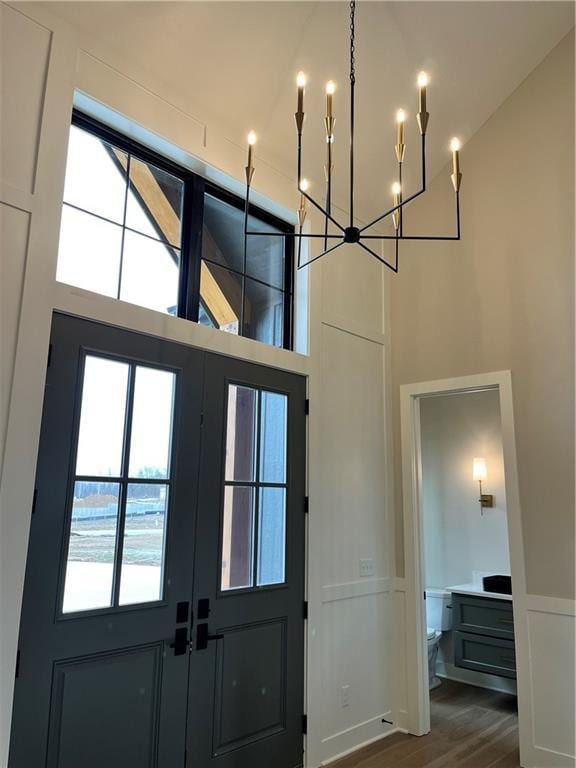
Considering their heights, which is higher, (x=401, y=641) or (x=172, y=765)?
(x=401, y=641)

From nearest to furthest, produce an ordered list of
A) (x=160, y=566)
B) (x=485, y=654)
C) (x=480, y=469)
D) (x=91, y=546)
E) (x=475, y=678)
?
(x=91, y=546)
(x=160, y=566)
(x=485, y=654)
(x=475, y=678)
(x=480, y=469)

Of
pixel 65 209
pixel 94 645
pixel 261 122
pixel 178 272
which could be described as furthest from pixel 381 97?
pixel 94 645

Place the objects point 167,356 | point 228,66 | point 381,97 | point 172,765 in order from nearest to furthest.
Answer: point 172,765, point 167,356, point 228,66, point 381,97

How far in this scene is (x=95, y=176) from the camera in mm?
2879

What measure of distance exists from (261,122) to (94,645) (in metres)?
3.02

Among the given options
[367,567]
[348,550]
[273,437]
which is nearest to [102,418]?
[273,437]

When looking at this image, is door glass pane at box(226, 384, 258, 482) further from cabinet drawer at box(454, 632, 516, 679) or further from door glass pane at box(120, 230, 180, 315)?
cabinet drawer at box(454, 632, 516, 679)

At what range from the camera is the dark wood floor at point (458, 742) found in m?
3.38

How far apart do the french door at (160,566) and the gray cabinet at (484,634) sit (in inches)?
75.3

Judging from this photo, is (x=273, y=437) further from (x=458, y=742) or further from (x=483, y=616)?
(x=483, y=616)

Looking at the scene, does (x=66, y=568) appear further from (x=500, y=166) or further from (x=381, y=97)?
(x=500, y=166)

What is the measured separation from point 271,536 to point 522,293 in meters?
2.27

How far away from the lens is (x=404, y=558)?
404cm

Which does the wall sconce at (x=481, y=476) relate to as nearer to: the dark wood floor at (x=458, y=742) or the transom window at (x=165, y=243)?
the dark wood floor at (x=458, y=742)
